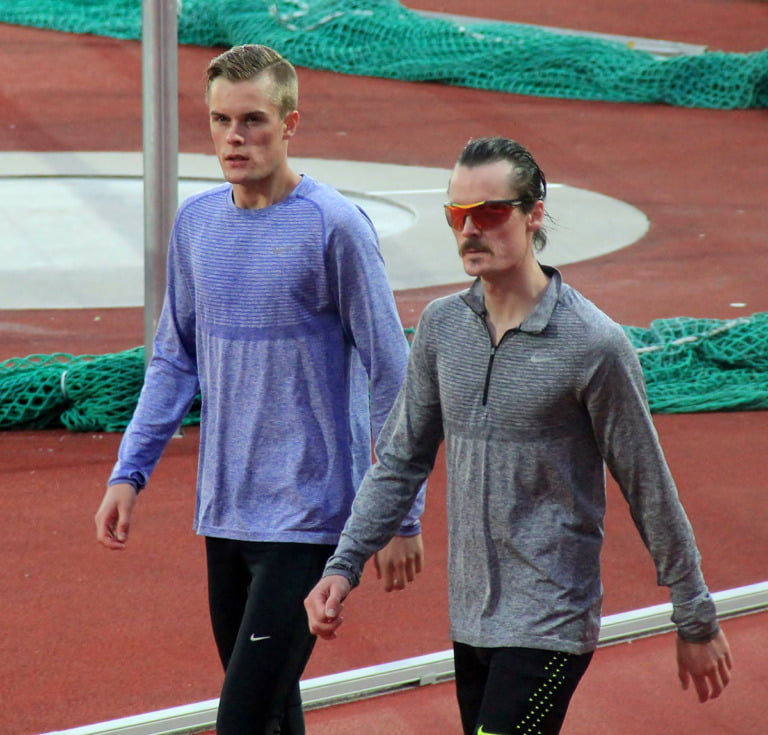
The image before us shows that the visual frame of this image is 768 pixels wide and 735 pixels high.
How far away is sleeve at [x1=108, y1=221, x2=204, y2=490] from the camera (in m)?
3.95

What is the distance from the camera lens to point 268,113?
12.1 feet

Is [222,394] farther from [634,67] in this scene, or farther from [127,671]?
[634,67]

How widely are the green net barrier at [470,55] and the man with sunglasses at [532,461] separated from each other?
16465 mm

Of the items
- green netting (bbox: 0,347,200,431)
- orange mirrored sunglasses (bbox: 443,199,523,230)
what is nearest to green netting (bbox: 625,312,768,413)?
green netting (bbox: 0,347,200,431)

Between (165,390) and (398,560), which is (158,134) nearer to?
(165,390)

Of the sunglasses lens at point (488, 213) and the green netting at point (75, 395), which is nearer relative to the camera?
the sunglasses lens at point (488, 213)

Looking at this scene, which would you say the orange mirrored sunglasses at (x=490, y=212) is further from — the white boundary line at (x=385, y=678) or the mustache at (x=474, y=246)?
the white boundary line at (x=385, y=678)

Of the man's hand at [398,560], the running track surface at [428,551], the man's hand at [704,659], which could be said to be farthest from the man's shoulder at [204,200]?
the running track surface at [428,551]

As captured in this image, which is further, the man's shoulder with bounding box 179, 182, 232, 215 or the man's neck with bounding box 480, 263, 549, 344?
the man's shoulder with bounding box 179, 182, 232, 215

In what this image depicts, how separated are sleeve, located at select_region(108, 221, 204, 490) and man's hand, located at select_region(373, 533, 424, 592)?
71cm

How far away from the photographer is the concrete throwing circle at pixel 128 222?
11.2 metres

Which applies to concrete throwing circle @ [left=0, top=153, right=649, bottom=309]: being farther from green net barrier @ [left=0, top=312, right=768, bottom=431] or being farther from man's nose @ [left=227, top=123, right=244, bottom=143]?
man's nose @ [left=227, top=123, right=244, bottom=143]

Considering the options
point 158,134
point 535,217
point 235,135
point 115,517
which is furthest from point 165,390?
point 158,134

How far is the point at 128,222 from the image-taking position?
12891 millimetres
